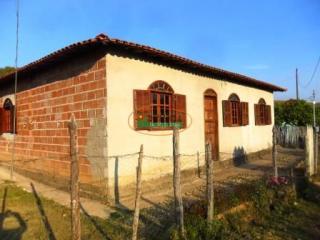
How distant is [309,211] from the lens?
24.7 feet

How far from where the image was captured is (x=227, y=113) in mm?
12859

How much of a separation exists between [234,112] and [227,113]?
93cm

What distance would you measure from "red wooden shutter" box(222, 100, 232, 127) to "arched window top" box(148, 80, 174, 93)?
138 inches

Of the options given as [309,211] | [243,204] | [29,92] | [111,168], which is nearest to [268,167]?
[309,211]

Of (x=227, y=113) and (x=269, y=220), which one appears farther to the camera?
(x=227, y=113)

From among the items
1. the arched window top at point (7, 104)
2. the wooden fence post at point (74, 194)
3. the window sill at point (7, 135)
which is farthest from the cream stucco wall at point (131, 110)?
the arched window top at point (7, 104)

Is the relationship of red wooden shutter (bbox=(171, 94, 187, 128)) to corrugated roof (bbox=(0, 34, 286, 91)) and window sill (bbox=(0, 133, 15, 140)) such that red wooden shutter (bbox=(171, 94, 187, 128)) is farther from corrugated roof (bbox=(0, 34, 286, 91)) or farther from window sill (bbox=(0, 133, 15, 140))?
window sill (bbox=(0, 133, 15, 140))

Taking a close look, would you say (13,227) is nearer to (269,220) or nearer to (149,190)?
(149,190)

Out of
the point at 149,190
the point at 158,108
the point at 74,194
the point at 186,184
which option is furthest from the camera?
the point at 186,184

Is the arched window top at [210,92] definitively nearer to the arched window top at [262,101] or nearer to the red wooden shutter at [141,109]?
the red wooden shutter at [141,109]

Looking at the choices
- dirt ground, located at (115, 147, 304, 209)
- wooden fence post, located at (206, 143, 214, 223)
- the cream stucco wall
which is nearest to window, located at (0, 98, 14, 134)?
the cream stucco wall

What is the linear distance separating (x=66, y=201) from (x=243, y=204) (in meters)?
4.00

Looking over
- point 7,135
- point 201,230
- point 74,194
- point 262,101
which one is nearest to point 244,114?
point 262,101

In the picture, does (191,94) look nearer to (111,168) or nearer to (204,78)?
(204,78)
